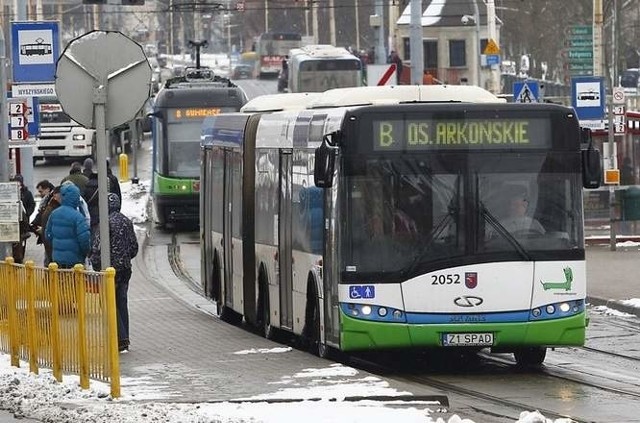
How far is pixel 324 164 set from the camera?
661 inches

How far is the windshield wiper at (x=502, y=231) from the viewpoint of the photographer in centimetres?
1684

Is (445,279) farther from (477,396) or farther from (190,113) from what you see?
(190,113)

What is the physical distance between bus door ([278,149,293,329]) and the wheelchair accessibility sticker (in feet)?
8.05

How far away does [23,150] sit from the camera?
38.8 m

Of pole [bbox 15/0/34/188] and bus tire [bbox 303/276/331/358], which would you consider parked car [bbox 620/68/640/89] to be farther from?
bus tire [bbox 303/276/331/358]

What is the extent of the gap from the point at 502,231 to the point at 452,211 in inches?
18.9

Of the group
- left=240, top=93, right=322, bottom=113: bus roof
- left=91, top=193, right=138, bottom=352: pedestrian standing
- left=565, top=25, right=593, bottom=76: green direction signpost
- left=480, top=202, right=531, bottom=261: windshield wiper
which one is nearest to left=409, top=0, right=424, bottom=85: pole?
left=565, top=25, right=593, bottom=76: green direction signpost

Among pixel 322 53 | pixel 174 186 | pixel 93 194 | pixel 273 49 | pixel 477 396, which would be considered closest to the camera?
pixel 477 396

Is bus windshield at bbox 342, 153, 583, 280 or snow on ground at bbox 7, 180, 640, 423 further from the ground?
bus windshield at bbox 342, 153, 583, 280

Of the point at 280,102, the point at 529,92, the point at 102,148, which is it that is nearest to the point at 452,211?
the point at 102,148

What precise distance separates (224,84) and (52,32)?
18833 millimetres

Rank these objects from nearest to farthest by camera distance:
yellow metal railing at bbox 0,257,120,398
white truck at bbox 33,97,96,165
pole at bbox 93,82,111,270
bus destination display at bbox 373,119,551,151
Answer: yellow metal railing at bbox 0,257,120,398
pole at bbox 93,82,111,270
bus destination display at bbox 373,119,551,151
white truck at bbox 33,97,96,165

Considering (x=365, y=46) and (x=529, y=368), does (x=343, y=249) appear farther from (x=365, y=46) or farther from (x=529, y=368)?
(x=365, y=46)

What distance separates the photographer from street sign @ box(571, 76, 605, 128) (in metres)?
31.8
